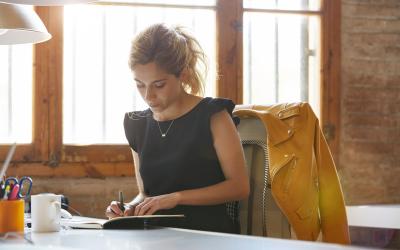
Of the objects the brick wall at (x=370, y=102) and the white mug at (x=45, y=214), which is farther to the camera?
the brick wall at (x=370, y=102)

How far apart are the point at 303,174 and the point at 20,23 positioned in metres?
1.06

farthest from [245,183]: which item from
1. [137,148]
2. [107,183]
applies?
[107,183]

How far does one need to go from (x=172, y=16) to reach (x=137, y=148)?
1441 millimetres

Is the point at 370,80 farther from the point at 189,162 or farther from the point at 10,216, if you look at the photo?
the point at 10,216

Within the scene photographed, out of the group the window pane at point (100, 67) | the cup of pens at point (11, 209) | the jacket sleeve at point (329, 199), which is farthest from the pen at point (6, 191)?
the window pane at point (100, 67)

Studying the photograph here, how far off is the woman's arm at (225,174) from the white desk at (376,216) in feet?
4.07

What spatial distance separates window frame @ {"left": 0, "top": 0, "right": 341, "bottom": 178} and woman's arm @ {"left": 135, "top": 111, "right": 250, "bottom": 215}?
138 cm

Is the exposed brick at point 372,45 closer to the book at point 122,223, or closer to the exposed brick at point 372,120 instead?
the exposed brick at point 372,120

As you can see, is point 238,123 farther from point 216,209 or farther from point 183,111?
point 216,209

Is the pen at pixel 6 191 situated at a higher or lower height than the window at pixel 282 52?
lower

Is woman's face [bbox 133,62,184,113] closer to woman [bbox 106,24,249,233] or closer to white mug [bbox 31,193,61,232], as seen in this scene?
woman [bbox 106,24,249,233]

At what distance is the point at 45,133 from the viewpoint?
11.0ft

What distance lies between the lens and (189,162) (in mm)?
2176

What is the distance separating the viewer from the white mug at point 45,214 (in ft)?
5.55
